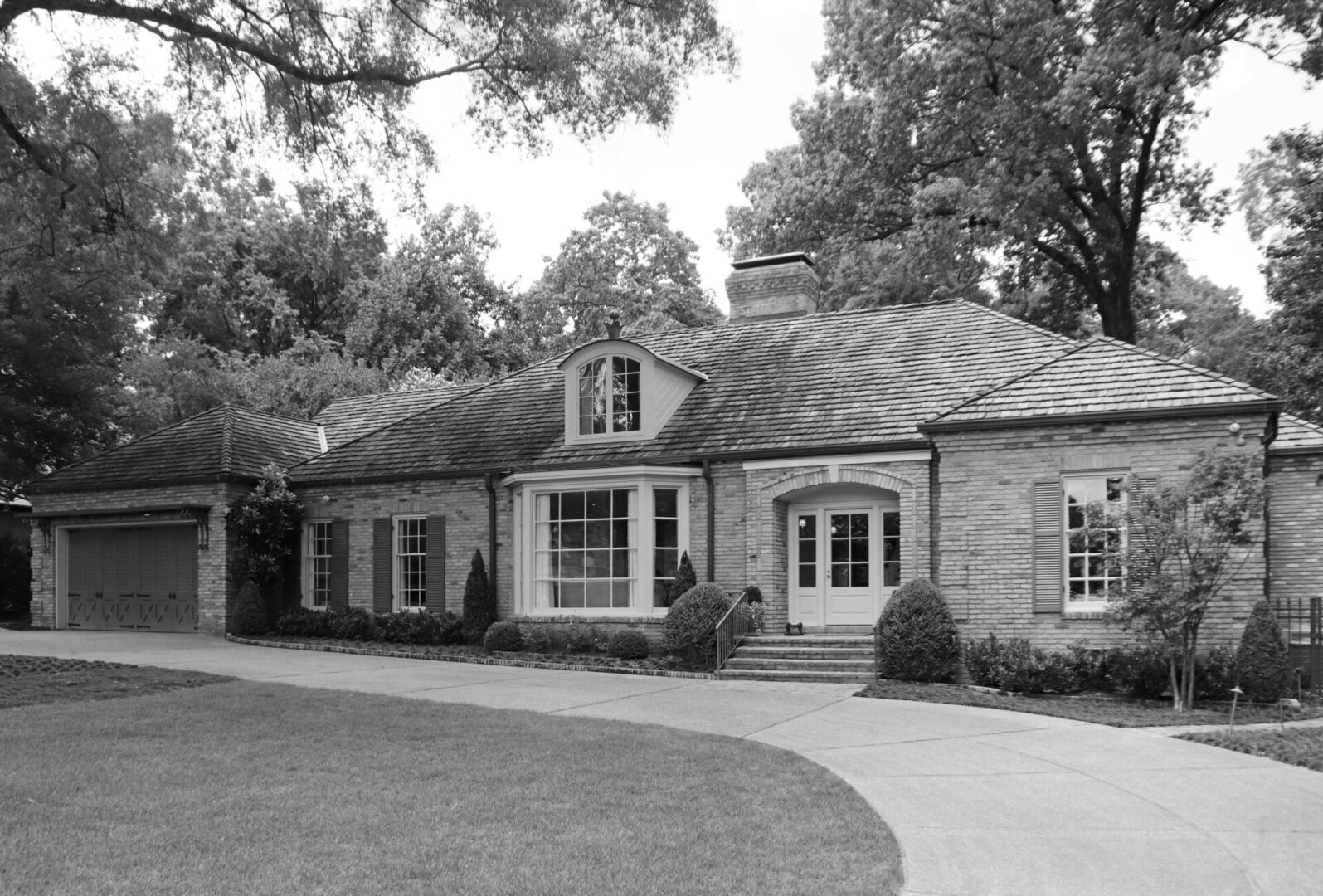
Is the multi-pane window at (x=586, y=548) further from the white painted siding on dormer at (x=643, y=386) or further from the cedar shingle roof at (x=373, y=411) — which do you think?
the cedar shingle roof at (x=373, y=411)

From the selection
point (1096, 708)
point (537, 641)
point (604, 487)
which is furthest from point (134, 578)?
point (1096, 708)

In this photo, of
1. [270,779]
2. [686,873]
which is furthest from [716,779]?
[270,779]

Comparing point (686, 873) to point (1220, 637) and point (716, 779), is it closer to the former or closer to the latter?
point (716, 779)

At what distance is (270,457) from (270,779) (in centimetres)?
1615

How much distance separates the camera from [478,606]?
1900 centimetres

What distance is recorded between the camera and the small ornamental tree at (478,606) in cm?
1895

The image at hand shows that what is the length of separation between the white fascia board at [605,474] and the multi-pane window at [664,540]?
1.08ft

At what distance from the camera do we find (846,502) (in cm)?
1719

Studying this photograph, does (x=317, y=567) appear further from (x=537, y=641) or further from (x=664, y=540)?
(x=664, y=540)

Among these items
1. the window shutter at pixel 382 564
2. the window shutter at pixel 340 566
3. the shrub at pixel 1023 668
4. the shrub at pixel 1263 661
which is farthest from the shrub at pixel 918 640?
the window shutter at pixel 340 566

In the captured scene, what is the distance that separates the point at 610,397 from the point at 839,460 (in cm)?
459

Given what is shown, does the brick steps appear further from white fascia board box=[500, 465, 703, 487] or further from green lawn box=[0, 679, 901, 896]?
green lawn box=[0, 679, 901, 896]

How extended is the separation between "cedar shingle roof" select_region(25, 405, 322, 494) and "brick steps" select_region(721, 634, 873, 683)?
11283 mm

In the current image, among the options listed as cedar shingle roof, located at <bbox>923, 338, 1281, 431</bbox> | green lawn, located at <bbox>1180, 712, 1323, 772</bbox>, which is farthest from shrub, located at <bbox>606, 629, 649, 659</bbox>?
green lawn, located at <bbox>1180, 712, 1323, 772</bbox>
